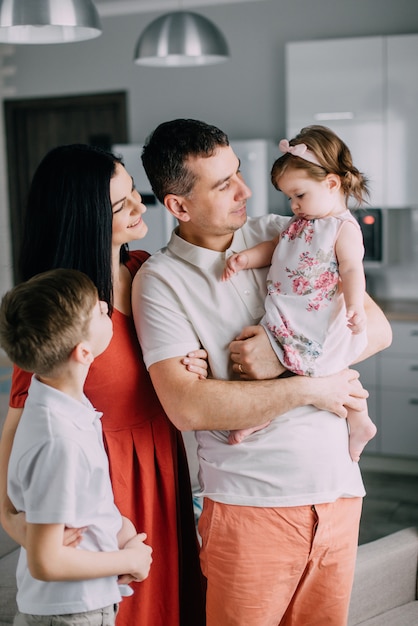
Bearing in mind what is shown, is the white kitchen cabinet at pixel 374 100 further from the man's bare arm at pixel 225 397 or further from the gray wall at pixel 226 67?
the man's bare arm at pixel 225 397

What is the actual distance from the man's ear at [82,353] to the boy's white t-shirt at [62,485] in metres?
0.06

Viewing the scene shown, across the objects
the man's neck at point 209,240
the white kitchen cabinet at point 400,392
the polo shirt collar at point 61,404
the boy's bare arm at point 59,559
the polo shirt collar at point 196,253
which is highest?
the man's neck at point 209,240

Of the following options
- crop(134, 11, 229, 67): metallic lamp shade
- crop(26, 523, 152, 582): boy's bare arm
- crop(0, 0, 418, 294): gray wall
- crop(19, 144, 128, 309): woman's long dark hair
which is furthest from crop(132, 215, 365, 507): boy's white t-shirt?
crop(0, 0, 418, 294): gray wall

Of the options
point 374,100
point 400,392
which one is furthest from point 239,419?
point 374,100

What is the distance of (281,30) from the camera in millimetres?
5020

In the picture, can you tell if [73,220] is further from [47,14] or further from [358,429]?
[47,14]

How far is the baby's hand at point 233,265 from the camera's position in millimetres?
1601

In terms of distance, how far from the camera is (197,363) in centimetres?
151

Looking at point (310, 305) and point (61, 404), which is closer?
point (61, 404)

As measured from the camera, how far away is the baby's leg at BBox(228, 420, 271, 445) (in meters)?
1.52

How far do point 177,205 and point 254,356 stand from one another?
1.23 ft

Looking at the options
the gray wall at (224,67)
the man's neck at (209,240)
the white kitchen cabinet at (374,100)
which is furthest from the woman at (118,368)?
the gray wall at (224,67)

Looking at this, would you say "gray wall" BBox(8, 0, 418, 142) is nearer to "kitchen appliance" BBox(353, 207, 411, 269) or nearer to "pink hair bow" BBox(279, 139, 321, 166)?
"kitchen appliance" BBox(353, 207, 411, 269)

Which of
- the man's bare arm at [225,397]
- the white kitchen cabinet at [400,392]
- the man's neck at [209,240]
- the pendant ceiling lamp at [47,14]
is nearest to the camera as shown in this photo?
the man's bare arm at [225,397]
